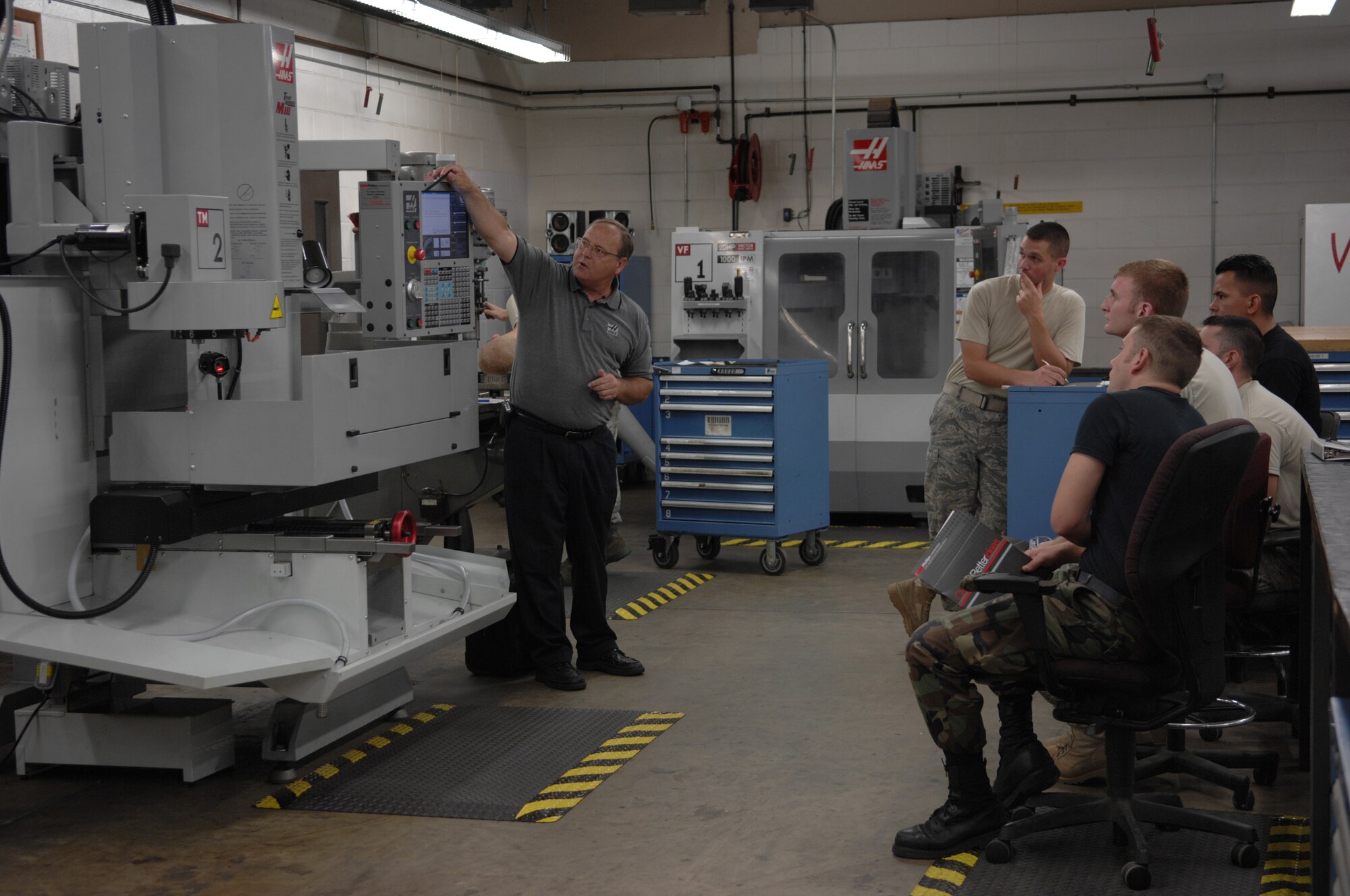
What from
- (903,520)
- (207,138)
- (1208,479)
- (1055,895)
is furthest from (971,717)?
(903,520)

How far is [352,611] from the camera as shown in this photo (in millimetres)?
3248

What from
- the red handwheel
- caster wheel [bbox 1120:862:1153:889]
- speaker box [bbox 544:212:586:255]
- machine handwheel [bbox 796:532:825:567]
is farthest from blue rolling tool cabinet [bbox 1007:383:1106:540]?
speaker box [bbox 544:212:586:255]

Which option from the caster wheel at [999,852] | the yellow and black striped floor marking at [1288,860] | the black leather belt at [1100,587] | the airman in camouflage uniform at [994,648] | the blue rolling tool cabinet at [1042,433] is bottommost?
the yellow and black striped floor marking at [1288,860]

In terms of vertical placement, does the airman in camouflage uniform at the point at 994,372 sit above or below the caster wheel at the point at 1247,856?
above

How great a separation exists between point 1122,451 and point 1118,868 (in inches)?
36.4

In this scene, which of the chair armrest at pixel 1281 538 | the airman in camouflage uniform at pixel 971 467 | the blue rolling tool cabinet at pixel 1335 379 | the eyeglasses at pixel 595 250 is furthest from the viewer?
the blue rolling tool cabinet at pixel 1335 379

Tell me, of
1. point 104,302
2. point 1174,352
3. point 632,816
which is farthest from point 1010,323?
point 104,302

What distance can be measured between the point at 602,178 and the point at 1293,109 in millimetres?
5035

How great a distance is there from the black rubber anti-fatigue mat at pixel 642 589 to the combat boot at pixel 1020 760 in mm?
2452

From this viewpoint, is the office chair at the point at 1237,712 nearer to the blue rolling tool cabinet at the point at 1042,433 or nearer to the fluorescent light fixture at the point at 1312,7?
the blue rolling tool cabinet at the point at 1042,433

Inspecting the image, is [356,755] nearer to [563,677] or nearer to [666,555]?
[563,677]

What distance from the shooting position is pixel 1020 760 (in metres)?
2.96

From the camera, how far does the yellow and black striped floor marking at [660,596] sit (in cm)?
538

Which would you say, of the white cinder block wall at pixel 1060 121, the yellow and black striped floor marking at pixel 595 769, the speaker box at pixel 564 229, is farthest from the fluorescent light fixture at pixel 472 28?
the yellow and black striped floor marking at pixel 595 769
